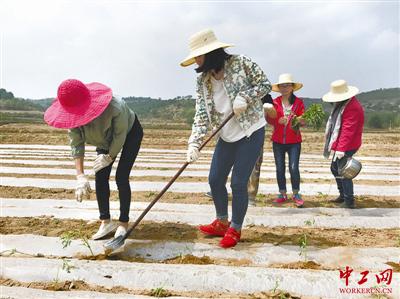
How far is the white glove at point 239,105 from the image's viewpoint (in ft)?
9.80

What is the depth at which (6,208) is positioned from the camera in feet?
14.4

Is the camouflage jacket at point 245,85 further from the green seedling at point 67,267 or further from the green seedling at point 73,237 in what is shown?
the green seedling at point 67,267

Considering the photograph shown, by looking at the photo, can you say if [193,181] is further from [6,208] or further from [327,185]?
[6,208]

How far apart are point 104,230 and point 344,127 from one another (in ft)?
9.61

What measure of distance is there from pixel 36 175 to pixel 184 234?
13.3 ft

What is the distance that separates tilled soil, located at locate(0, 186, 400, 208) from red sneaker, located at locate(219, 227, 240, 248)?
1.56 m

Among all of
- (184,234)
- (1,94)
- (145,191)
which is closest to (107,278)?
(184,234)

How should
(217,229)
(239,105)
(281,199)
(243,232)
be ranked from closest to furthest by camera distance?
(239,105) → (217,229) → (243,232) → (281,199)

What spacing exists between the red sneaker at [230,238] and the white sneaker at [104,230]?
3.36ft

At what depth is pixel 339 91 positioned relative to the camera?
454cm

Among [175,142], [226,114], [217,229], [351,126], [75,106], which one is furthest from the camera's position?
[175,142]

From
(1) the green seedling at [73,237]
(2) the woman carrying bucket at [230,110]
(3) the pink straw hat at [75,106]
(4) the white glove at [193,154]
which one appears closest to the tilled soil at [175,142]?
(2) the woman carrying bucket at [230,110]

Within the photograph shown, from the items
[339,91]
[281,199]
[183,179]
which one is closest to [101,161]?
[281,199]

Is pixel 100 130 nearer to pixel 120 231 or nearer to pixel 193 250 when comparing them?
pixel 120 231
